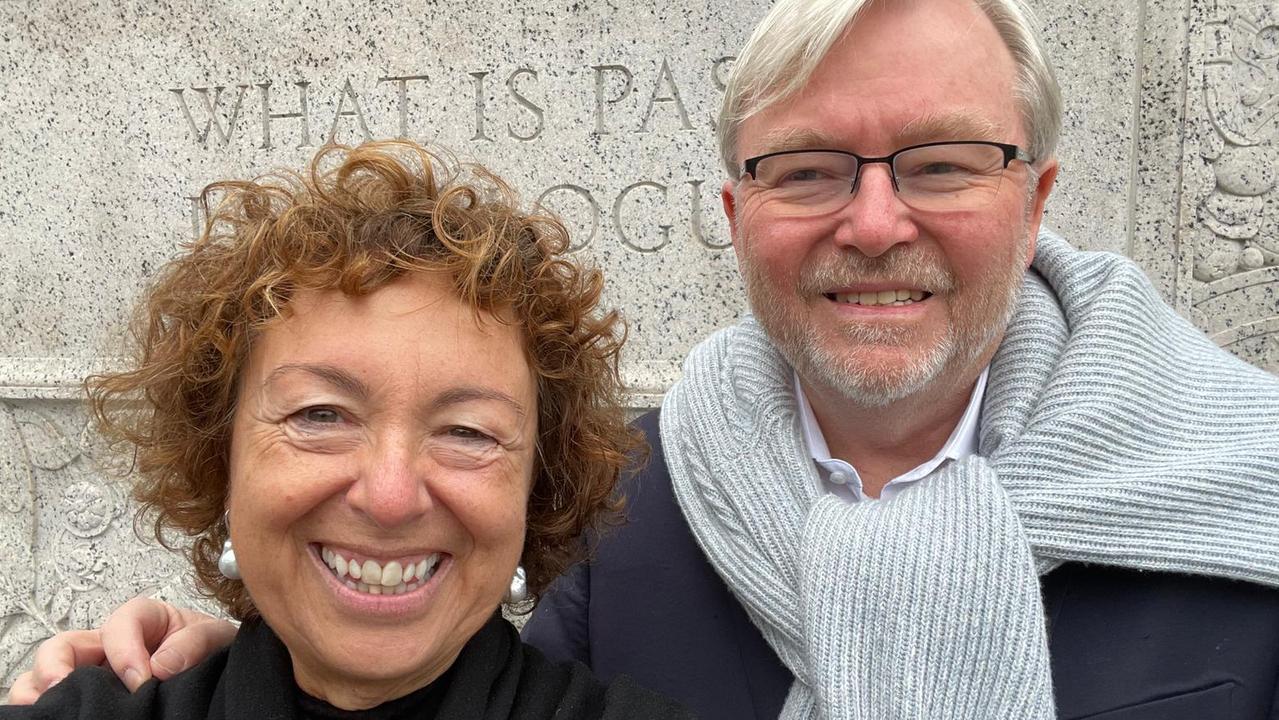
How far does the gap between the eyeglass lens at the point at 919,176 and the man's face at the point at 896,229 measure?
0.01 m

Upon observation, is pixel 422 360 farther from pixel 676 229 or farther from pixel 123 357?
pixel 676 229

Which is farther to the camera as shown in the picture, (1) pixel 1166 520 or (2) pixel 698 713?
(2) pixel 698 713

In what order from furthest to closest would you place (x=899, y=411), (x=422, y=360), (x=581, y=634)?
1. (x=581, y=634)
2. (x=899, y=411)
3. (x=422, y=360)

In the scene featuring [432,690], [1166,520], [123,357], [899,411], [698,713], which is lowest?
[698,713]

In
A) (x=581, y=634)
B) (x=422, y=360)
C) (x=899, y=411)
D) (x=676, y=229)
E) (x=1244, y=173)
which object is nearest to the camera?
(x=422, y=360)

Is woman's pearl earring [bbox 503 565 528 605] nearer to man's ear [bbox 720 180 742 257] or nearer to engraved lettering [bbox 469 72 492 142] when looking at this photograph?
man's ear [bbox 720 180 742 257]

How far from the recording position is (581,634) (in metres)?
1.65

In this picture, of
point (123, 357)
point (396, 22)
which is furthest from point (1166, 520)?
point (396, 22)

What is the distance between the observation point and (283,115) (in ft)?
10.3

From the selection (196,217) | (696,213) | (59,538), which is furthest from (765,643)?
(59,538)

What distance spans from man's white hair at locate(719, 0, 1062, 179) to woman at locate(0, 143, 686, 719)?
1.38 feet

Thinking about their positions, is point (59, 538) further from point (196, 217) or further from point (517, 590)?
point (517, 590)

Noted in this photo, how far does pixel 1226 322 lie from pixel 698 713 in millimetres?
2167

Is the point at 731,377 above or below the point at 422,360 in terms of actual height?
below
